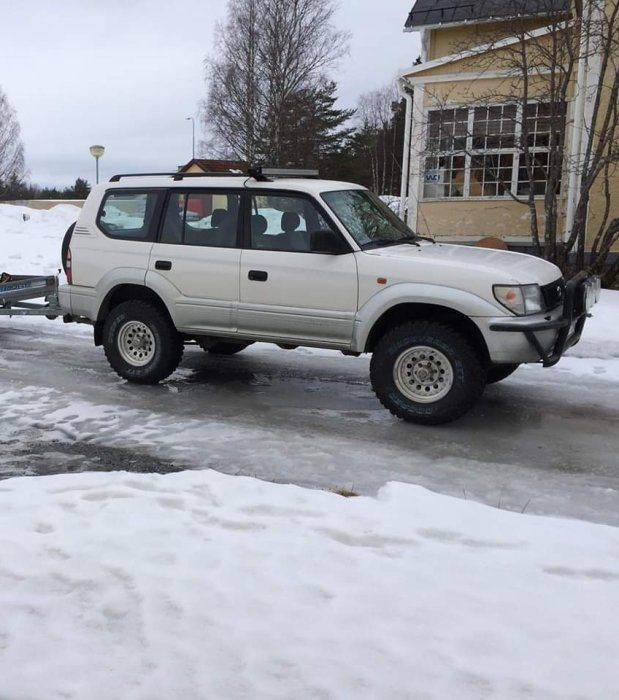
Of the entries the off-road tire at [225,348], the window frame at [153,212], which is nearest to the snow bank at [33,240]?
the off-road tire at [225,348]

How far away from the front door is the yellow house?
813 cm

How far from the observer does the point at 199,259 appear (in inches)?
267

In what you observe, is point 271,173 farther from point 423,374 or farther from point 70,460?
point 70,460

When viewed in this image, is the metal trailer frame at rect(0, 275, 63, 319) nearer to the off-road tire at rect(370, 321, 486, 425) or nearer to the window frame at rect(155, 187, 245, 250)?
the window frame at rect(155, 187, 245, 250)

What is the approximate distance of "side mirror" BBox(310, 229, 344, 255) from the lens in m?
6.07

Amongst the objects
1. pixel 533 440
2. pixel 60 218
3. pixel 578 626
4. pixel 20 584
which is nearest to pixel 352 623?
pixel 578 626

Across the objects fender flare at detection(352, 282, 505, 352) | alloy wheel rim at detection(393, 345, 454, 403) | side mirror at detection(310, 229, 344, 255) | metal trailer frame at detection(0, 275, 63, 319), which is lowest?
alloy wheel rim at detection(393, 345, 454, 403)

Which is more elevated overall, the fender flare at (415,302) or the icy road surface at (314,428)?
the fender flare at (415,302)

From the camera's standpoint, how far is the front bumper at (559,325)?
5527mm

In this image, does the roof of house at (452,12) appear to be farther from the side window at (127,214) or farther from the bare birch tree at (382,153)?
the bare birch tree at (382,153)

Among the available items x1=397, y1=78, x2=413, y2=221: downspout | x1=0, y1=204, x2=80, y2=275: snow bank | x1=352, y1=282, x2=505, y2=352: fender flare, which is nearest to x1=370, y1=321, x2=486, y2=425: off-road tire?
x1=352, y1=282, x2=505, y2=352: fender flare

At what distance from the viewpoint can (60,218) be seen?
2858 centimetres

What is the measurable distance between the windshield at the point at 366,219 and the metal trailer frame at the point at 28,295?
161 inches

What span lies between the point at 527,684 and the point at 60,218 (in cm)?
2872
